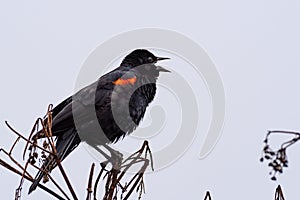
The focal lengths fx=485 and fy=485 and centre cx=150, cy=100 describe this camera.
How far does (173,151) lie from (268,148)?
2.47 metres

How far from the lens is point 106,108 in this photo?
492cm

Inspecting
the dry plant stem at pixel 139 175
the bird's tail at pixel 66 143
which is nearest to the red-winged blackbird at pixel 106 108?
the bird's tail at pixel 66 143

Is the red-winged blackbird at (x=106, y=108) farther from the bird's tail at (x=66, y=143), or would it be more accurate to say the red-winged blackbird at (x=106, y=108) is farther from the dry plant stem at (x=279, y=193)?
the dry plant stem at (x=279, y=193)

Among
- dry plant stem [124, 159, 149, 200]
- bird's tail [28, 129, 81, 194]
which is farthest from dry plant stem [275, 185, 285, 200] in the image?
bird's tail [28, 129, 81, 194]

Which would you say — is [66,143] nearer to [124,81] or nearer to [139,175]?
[124,81]

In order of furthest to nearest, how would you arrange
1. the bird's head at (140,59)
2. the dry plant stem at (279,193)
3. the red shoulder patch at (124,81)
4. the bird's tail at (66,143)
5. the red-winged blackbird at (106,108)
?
1. the bird's head at (140,59)
2. the red shoulder patch at (124,81)
3. the red-winged blackbird at (106,108)
4. the bird's tail at (66,143)
5. the dry plant stem at (279,193)

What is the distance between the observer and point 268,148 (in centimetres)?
194

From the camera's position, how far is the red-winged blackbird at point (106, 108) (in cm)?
428

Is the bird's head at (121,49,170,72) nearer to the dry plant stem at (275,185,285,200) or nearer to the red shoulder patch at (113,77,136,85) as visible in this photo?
the red shoulder patch at (113,77,136,85)

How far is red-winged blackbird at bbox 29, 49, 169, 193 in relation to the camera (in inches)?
168

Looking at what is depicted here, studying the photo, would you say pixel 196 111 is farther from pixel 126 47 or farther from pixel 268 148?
pixel 268 148

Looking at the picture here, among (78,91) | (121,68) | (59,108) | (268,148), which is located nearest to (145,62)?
(121,68)

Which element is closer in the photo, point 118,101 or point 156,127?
point 156,127

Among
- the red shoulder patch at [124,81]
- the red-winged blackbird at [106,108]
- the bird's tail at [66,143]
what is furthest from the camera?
the red shoulder patch at [124,81]
